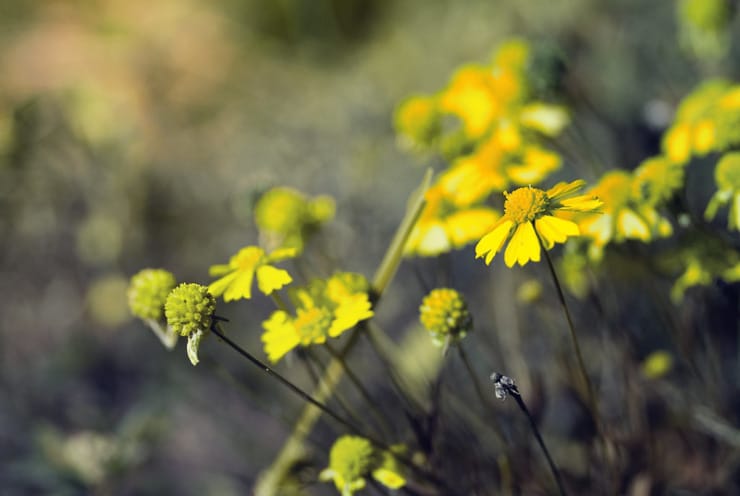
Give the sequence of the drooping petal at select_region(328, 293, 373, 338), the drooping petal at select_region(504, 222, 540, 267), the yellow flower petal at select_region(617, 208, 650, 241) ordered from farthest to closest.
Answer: the yellow flower petal at select_region(617, 208, 650, 241)
the drooping petal at select_region(328, 293, 373, 338)
the drooping petal at select_region(504, 222, 540, 267)

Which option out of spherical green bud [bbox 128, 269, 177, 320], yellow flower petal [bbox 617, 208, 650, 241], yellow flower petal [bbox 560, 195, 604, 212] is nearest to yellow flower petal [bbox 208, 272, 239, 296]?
spherical green bud [bbox 128, 269, 177, 320]

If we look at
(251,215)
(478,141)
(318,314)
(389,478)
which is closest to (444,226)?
(478,141)

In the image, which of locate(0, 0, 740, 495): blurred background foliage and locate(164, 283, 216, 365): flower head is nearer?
locate(164, 283, 216, 365): flower head

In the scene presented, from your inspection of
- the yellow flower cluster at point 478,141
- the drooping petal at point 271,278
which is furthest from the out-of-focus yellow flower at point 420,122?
the drooping petal at point 271,278

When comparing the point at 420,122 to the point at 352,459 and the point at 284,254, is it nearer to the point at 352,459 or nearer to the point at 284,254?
the point at 284,254

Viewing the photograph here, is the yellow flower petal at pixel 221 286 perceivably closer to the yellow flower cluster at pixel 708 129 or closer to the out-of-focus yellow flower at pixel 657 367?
the yellow flower cluster at pixel 708 129

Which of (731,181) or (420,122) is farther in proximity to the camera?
(420,122)

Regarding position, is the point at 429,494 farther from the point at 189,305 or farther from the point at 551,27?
the point at 551,27

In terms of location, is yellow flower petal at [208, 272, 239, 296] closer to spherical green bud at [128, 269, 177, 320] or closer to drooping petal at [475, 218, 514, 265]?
spherical green bud at [128, 269, 177, 320]
